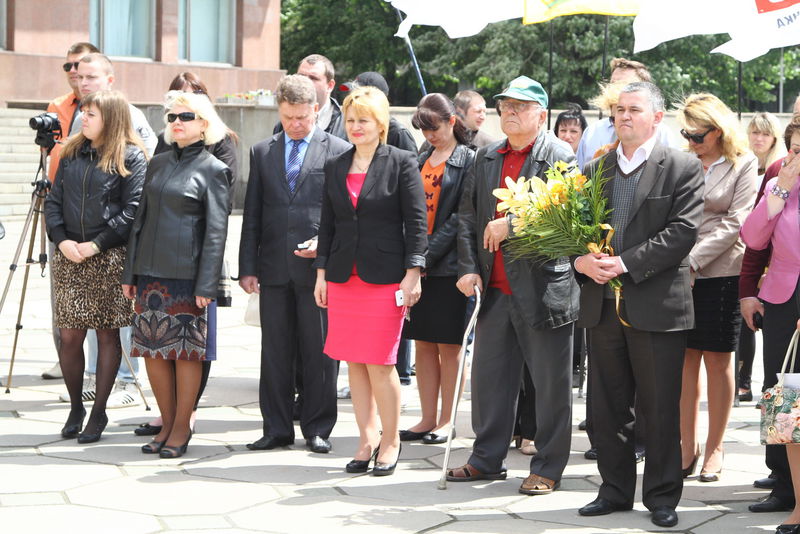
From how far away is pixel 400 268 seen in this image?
6.46m

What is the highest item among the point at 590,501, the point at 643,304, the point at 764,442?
the point at 643,304

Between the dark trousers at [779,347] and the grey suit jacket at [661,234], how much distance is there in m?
0.48

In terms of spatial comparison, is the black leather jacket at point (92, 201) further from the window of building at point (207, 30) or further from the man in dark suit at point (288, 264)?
the window of building at point (207, 30)

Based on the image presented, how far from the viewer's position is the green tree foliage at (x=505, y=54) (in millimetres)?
30031

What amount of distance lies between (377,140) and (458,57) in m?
25.9

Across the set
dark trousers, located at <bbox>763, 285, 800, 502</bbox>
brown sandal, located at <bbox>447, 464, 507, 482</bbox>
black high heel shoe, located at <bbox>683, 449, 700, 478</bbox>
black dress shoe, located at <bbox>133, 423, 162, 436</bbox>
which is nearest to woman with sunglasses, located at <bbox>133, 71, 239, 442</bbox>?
→ black dress shoe, located at <bbox>133, 423, 162, 436</bbox>

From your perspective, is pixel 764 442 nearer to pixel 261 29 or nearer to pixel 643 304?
pixel 643 304

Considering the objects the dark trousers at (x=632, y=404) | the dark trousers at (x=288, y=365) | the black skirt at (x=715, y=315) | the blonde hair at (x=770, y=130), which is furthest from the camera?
the blonde hair at (x=770, y=130)

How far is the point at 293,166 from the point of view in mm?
7125

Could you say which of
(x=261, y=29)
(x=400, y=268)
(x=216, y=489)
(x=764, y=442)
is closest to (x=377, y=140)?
(x=400, y=268)

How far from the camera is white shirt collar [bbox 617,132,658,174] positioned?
18.6 ft

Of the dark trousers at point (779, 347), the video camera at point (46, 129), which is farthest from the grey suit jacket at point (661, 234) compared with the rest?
the video camera at point (46, 129)

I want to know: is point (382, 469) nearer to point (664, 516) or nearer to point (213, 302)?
point (213, 302)

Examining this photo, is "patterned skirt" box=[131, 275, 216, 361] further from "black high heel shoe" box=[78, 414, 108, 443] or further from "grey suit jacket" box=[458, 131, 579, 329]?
"grey suit jacket" box=[458, 131, 579, 329]
